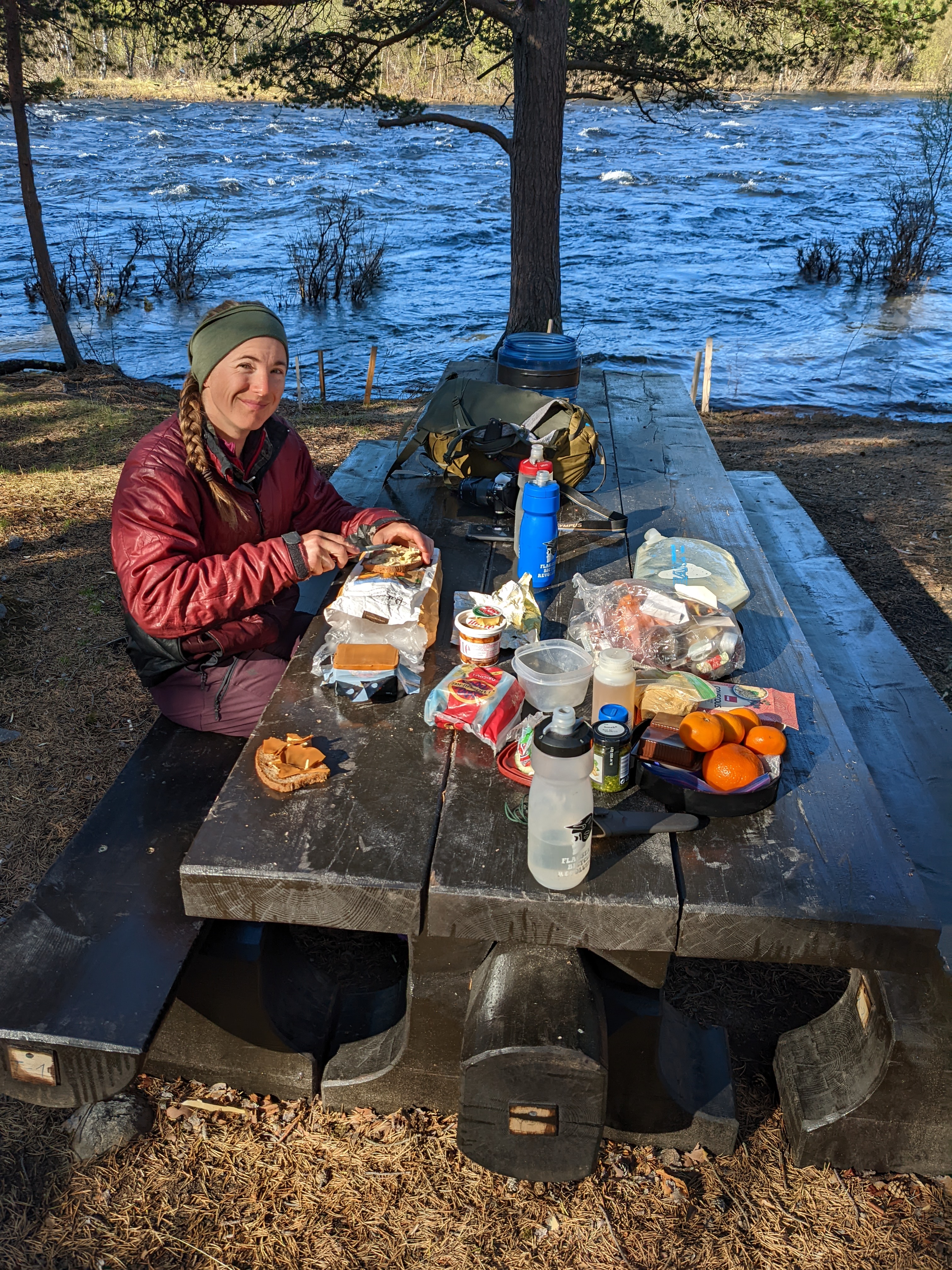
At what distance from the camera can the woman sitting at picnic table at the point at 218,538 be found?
2.31m

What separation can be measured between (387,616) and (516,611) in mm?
304

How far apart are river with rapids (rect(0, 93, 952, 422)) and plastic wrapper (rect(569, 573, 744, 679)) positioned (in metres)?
5.82

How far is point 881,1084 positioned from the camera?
1941 mm

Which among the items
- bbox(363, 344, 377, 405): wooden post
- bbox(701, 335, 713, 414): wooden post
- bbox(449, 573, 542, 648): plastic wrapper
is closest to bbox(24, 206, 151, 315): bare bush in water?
bbox(363, 344, 377, 405): wooden post

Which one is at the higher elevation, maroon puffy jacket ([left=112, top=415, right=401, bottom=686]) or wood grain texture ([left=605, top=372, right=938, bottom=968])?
maroon puffy jacket ([left=112, top=415, right=401, bottom=686])

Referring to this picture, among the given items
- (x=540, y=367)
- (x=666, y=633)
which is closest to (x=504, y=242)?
(x=540, y=367)

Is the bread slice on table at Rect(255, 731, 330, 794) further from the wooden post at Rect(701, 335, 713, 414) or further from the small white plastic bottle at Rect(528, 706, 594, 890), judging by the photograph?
the wooden post at Rect(701, 335, 713, 414)

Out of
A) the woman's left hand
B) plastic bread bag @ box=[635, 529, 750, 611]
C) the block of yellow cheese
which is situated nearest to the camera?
the block of yellow cheese

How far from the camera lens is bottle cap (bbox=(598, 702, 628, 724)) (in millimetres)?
1762

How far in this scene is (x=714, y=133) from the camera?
29062 millimetres

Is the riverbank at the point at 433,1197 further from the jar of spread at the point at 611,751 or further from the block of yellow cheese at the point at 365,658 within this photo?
the block of yellow cheese at the point at 365,658

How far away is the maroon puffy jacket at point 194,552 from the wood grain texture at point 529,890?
0.87 m

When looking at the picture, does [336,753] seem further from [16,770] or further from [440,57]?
[440,57]

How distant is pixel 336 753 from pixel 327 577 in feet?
4.99
